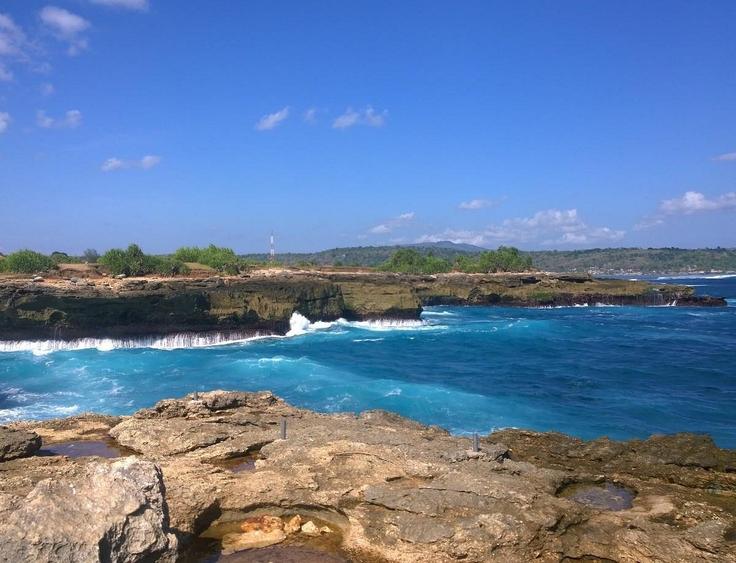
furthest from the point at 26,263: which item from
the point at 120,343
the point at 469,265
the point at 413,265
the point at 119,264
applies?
the point at 469,265

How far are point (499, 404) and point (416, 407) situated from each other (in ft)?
13.0

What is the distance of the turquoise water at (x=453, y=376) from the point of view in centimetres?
2397

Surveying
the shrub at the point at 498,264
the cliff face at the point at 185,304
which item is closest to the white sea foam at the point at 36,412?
the cliff face at the point at 185,304

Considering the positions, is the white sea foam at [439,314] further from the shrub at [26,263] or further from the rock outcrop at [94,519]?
the rock outcrop at [94,519]

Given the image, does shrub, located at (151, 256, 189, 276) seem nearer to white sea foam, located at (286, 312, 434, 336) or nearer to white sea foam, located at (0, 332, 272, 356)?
white sea foam, located at (286, 312, 434, 336)

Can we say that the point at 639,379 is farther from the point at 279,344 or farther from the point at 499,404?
the point at 279,344

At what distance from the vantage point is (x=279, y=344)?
46656 mm

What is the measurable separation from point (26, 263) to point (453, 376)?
164 ft

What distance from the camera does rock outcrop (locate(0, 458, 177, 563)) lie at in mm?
5852

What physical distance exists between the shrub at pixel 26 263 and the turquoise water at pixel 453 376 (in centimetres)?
2193

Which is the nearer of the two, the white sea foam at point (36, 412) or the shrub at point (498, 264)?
the white sea foam at point (36, 412)

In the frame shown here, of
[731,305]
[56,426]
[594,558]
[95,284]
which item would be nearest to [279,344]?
[95,284]

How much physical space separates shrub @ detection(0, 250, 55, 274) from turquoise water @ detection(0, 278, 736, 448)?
21.9 meters

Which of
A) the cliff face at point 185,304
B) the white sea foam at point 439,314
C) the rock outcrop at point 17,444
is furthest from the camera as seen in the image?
the white sea foam at point 439,314
